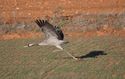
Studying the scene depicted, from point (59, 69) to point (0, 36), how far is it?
30.1 ft

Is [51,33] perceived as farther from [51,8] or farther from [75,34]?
[51,8]

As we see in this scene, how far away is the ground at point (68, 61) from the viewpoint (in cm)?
1207

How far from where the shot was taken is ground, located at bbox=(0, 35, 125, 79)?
1207 cm

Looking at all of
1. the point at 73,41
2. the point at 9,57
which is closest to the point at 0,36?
the point at 73,41

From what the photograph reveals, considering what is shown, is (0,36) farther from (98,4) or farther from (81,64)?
(81,64)

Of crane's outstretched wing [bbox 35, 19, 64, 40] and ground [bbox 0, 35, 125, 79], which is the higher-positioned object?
crane's outstretched wing [bbox 35, 19, 64, 40]

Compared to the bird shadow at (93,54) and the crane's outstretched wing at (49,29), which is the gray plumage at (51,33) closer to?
the crane's outstretched wing at (49,29)

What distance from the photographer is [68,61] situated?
13695mm

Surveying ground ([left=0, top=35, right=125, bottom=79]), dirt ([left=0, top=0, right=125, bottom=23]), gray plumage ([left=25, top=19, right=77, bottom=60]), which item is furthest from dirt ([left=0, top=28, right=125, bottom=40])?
gray plumage ([left=25, top=19, right=77, bottom=60])

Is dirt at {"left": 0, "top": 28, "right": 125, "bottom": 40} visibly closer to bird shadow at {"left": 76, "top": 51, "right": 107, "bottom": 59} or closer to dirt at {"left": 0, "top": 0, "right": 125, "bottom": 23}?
dirt at {"left": 0, "top": 0, "right": 125, "bottom": 23}

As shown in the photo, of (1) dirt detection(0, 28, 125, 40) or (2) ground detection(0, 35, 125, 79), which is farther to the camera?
(1) dirt detection(0, 28, 125, 40)

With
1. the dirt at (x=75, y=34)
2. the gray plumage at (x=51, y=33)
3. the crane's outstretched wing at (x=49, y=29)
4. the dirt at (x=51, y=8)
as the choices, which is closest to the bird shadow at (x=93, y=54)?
the gray plumage at (x=51, y=33)

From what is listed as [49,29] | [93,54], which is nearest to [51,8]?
[93,54]

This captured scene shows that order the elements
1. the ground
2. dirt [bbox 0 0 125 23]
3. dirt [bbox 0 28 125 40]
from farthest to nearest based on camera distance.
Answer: dirt [bbox 0 0 125 23] → dirt [bbox 0 28 125 40] → the ground
